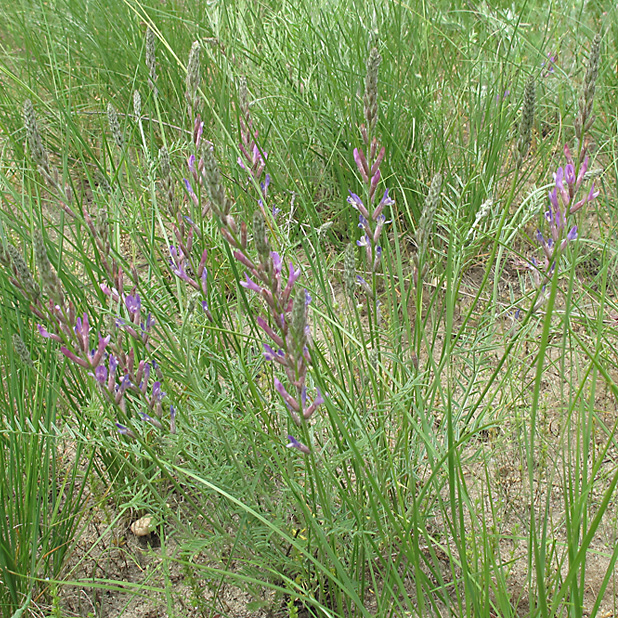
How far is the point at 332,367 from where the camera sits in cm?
174

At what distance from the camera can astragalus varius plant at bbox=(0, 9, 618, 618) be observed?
3.49ft

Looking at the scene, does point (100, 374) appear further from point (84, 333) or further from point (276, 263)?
point (276, 263)

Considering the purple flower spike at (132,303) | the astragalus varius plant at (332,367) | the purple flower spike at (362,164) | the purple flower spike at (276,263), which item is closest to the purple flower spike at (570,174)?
the astragalus varius plant at (332,367)

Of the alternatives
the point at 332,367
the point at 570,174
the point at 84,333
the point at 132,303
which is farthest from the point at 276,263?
the point at 332,367

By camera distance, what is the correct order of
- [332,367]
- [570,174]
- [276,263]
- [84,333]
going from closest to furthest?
[276,263] → [84,333] → [570,174] → [332,367]

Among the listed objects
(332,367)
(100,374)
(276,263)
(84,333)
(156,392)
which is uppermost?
(276,263)

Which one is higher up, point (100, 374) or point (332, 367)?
point (100, 374)

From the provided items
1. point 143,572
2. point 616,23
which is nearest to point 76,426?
point 143,572

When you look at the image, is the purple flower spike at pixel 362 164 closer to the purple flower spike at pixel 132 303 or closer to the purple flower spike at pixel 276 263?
the purple flower spike at pixel 276 263

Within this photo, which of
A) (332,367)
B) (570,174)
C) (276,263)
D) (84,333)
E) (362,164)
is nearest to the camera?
(276,263)

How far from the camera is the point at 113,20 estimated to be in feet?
10.0

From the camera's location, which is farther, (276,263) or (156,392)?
(156,392)

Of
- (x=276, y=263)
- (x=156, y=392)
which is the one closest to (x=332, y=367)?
(x=156, y=392)

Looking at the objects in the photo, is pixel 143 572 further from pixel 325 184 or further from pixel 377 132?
pixel 377 132
